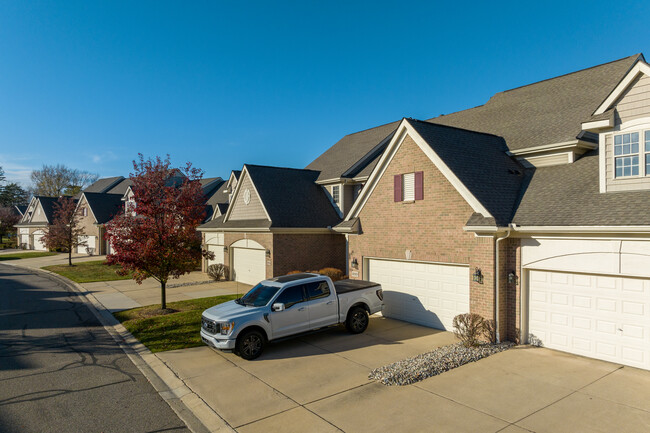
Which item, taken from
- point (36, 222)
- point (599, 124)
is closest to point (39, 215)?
point (36, 222)

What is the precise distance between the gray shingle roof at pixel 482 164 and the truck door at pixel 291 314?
5908mm

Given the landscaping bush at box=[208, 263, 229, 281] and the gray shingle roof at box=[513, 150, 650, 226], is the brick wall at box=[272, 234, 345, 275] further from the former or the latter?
the gray shingle roof at box=[513, 150, 650, 226]

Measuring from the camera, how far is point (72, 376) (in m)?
9.27

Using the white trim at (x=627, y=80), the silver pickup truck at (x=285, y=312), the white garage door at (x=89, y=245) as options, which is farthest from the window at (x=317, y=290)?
the white garage door at (x=89, y=245)

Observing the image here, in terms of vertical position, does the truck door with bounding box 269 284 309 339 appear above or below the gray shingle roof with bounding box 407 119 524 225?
below

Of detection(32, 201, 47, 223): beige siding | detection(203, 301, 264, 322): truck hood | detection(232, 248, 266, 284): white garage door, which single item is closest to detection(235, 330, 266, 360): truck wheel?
detection(203, 301, 264, 322): truck hood

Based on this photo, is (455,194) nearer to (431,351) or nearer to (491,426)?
(431,351)

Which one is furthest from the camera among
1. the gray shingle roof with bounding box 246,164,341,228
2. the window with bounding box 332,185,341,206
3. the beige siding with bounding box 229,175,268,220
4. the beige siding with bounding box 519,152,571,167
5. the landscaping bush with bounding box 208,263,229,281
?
the landscaping bush with bounding box 208,263,229,281

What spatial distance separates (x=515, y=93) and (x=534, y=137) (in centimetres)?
574

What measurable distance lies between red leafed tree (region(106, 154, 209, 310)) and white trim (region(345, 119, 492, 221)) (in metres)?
6.86

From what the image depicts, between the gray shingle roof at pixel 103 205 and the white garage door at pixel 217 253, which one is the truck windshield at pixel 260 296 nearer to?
the white garage door at pixel 217 253

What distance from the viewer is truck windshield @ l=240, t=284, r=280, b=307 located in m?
11.0

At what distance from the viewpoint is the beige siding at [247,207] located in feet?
70.1

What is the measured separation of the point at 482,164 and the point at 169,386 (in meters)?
11.2
